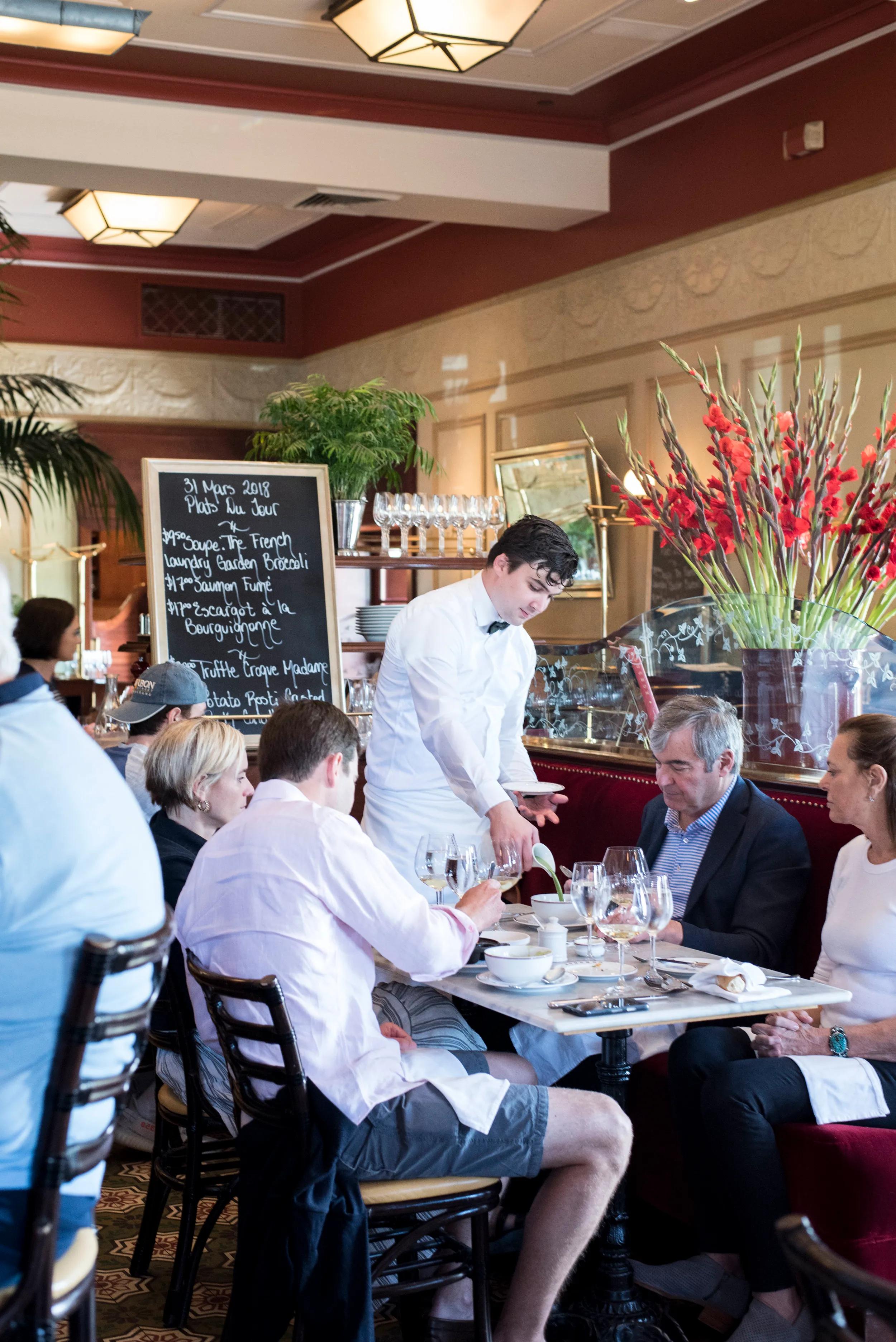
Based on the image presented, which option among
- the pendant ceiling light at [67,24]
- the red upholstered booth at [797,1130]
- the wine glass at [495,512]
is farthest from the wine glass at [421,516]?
the pendant ceiling light at [67,24]

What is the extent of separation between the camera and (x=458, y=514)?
5812mm

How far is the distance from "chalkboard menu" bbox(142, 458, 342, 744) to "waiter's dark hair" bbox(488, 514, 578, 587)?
1911 mm

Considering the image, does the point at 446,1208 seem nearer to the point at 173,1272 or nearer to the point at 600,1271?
the point at 600,1271

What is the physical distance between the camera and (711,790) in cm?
342

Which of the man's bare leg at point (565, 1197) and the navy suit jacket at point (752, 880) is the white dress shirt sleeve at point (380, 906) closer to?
the man's bare leg at point (565, 1197)

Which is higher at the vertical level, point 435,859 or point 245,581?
point 245,581

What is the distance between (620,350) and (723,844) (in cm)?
531

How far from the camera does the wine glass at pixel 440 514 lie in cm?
576

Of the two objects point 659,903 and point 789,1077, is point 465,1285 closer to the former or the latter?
point 789,1077

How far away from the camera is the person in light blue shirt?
1.67 metres

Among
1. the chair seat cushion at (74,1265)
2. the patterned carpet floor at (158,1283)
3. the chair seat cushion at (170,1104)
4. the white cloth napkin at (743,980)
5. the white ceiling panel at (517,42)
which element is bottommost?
the patterned carpet floor at (158,1283)

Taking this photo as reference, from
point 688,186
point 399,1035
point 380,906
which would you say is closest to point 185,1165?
point 399,1035

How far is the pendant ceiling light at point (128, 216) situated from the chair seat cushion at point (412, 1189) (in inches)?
283

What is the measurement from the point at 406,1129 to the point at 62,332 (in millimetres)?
10135
